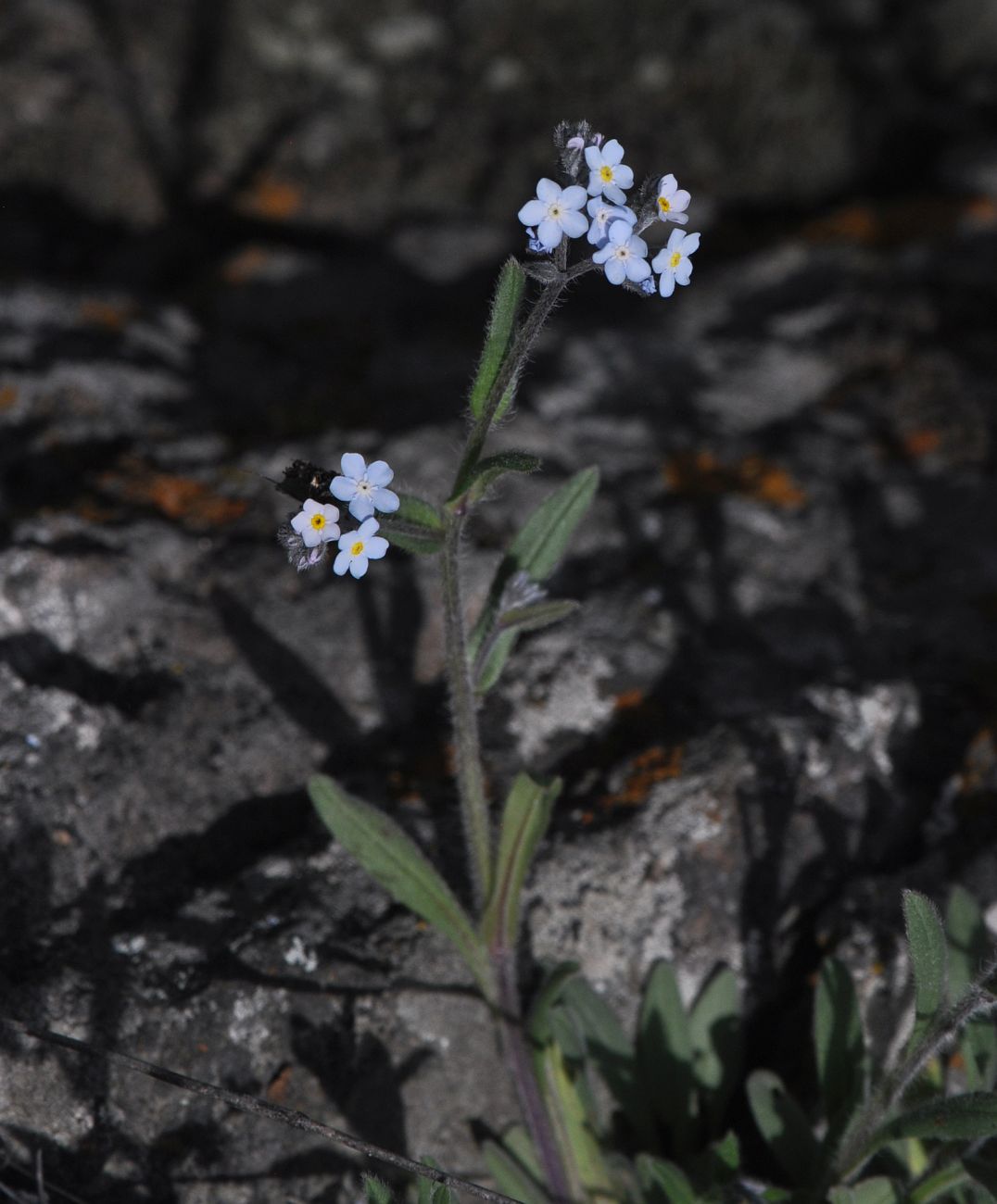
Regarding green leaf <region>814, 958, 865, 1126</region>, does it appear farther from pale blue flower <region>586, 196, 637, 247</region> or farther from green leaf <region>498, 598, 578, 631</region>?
pale blue flower <region>586, 196, 637, 247</region>

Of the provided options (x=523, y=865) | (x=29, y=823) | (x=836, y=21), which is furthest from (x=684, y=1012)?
(x=836, y=21)

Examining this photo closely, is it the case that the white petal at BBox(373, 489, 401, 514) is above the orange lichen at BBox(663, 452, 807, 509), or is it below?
below

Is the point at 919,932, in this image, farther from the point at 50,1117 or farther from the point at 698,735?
the point at 50,1117

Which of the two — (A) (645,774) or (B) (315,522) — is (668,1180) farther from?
(B) (315,522)

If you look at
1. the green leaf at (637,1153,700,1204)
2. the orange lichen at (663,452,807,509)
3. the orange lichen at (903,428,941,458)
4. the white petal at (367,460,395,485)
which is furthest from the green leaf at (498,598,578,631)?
the orange lichen at (903,428,941,458)

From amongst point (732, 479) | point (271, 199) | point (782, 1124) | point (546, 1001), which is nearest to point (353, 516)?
point (546, 1001)

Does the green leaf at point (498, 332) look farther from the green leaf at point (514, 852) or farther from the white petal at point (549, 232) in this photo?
the green leaf at point (514, 852)

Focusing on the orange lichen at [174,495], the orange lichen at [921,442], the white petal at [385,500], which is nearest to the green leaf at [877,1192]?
the white petal at [385,500]
